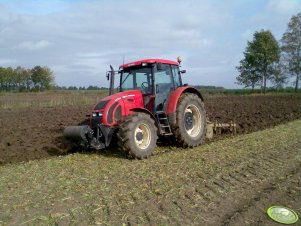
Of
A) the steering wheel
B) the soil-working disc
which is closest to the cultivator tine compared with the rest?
the steering wheel

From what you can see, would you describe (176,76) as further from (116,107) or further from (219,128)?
(219,128)

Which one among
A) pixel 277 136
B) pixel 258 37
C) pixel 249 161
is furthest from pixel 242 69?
pixel 249 161

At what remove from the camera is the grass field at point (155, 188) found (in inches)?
167

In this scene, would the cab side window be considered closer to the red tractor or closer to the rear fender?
the red tractor

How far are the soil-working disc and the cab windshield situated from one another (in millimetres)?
4661

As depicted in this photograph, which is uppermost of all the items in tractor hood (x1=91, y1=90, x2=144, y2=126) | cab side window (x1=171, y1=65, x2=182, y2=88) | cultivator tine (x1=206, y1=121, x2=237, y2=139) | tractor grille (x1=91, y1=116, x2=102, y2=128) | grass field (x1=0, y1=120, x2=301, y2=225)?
cab side window (x1=171, y1=65, x2=182, y2=88)

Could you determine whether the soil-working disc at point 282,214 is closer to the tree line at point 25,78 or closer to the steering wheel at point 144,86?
the steering wheel at point 144,86

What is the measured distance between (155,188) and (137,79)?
406 centimetres

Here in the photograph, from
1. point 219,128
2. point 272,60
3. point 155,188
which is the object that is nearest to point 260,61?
point 272,60

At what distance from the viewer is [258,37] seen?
49.0 m

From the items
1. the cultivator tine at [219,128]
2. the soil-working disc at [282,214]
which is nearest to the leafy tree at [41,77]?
the cultivator tine at [219,128]

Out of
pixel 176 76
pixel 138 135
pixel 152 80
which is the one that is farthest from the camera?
pixel 176 76

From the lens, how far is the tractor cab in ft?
27.5

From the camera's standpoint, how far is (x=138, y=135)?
301 inches
